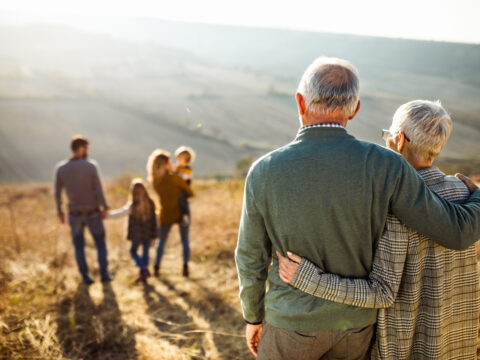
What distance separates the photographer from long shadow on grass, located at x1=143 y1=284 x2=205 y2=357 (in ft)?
10.6

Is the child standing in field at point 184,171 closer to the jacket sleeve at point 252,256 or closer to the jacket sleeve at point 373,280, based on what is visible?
the jacket sleeve at point 252,256

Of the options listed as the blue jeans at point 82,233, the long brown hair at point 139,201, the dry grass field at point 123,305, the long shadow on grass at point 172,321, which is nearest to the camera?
the dry grass field at point 123,305

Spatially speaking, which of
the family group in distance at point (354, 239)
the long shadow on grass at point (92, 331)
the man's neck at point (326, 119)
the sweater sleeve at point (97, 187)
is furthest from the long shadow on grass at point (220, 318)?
the man's neck at point (326, 119)

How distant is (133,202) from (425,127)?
3.94 m

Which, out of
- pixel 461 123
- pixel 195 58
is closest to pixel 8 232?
pixel 461 123

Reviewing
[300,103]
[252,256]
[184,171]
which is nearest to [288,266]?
[252,256]

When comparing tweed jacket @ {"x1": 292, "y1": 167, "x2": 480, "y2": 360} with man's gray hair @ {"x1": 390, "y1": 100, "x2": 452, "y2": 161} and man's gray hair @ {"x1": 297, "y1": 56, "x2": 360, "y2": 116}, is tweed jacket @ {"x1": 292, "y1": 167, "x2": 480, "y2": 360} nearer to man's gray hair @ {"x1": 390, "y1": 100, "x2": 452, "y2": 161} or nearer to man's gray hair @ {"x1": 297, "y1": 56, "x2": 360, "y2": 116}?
man's gray hair @ {"x1": 390, "y1": 100, "x2": 452, "y2": 161}

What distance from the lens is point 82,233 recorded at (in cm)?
465

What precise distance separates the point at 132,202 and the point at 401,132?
12.7ft

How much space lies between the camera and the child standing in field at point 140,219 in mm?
4645

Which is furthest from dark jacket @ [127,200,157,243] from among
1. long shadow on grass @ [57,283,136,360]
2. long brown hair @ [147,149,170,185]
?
long shadow on grass @ [57,283,136,360]

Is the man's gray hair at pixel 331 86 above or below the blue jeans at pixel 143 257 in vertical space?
above

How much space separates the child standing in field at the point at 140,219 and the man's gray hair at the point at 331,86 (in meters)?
3.68

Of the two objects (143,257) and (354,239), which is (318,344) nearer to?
(354,239)
